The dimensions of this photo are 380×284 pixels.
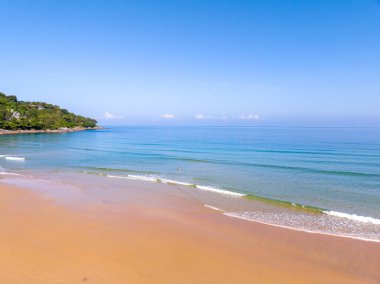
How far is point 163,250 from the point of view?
295 inches

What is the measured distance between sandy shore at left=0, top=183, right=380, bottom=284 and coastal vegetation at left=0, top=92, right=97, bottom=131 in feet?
300

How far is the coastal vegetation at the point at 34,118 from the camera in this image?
8781 centimetres

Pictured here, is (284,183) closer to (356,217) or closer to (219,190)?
(219,190)

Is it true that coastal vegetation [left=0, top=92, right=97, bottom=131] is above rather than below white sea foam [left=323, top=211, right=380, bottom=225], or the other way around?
above

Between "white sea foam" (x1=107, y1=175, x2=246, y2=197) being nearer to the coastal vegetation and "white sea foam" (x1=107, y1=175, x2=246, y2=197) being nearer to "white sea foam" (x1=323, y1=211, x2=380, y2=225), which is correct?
"white sea foam" (x1=323, y1=211, x2=380, y2=225)

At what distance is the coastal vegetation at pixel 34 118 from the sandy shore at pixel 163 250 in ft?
300

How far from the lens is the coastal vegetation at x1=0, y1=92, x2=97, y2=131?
8781cm

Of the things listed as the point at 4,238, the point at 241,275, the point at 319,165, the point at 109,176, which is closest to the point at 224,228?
the point at 241,275

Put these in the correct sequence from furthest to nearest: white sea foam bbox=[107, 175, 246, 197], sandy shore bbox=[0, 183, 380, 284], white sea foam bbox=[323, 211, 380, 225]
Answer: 1. white sea foam bbox=[107, 175, 246, 197]
2. white sea foam bbox=[323, 211, 380, 225]
3. sandy shore bbox=[0, 183, 380, 284]

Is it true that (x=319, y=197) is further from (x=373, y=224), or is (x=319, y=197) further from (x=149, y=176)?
(x=149, y=176)

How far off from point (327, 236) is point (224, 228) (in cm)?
347

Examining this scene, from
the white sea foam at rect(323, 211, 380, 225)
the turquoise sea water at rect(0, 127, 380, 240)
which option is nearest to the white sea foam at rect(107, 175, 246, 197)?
the turquoise sea water at rect(0, 127, 380, 240)

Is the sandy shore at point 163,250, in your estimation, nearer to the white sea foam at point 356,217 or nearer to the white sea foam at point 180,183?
the white sea foam at point 356,217

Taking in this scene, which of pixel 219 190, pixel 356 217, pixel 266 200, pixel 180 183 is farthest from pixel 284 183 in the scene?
pixel 180 183
